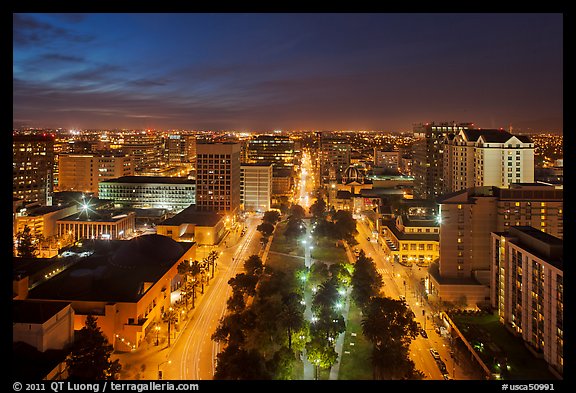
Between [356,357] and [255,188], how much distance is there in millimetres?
13752

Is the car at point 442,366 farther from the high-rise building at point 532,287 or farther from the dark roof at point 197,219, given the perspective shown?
the dark roof at point 197,219

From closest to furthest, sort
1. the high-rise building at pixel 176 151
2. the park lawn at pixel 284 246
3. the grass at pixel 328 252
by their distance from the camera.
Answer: the grass at pixel 328 252, the park lawn at pixel 284 246, the high-rise building at pixel 176 151

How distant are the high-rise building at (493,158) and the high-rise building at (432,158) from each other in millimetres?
3085

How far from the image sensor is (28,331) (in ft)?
17.3

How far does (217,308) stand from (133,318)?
1.80 meters

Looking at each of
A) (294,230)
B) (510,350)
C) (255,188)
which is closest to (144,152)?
(255,188)

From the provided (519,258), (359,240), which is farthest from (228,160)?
(519,258)

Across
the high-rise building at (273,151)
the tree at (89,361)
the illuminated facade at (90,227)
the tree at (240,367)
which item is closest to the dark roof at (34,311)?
the tree at (89,361)

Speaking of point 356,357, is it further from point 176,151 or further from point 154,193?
point 176,151

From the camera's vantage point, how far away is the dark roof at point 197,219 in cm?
1416

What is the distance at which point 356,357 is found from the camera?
6.57 meters

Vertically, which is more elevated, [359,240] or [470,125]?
[470,125]

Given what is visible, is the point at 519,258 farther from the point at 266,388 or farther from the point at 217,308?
the point at 266,388

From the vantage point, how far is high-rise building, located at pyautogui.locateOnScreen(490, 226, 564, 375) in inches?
227
